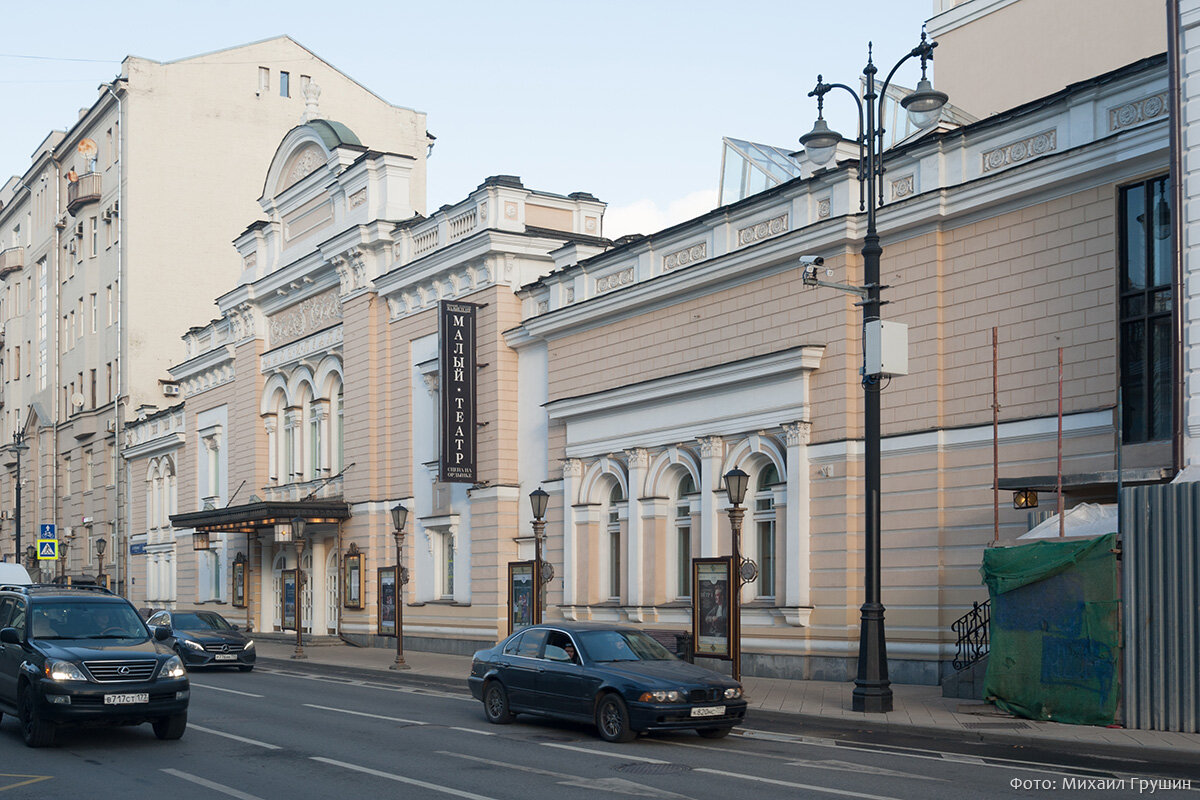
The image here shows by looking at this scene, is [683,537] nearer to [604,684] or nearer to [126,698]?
[604,684]

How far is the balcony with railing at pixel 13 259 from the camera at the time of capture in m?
76.8

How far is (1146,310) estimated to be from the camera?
19.1m

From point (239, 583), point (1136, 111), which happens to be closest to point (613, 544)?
point (1136, 111)

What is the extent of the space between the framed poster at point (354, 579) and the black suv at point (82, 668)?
21.8m

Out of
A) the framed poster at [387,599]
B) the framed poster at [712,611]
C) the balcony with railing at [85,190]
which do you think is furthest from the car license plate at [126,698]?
the balcony with railing at [85,190]

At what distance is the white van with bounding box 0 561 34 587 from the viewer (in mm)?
23409

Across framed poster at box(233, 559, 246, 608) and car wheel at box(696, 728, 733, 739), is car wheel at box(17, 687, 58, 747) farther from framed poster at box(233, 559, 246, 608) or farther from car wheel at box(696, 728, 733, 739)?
framed poster at box(233, 559, 246, 608)

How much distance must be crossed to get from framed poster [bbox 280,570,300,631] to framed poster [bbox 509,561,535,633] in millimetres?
15040

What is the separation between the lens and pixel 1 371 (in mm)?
84125

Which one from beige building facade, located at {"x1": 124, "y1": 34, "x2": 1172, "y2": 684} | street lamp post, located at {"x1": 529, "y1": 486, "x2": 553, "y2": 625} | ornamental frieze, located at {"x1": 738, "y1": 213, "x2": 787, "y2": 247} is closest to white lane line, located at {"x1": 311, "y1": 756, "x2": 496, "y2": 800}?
beige building facade, located at {"x1": 124, "y1": 34, "x2": 1172, "y2": 684}

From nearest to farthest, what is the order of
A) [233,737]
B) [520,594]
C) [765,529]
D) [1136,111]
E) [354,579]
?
[233,737] < [1136,111] < [765,529] < [520,594] < [354,579]

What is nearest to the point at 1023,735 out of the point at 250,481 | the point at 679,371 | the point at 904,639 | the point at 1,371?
the point at 904,639

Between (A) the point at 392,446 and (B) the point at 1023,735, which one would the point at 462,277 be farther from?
(B) the point at 1023,735

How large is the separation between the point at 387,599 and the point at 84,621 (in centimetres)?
2038
